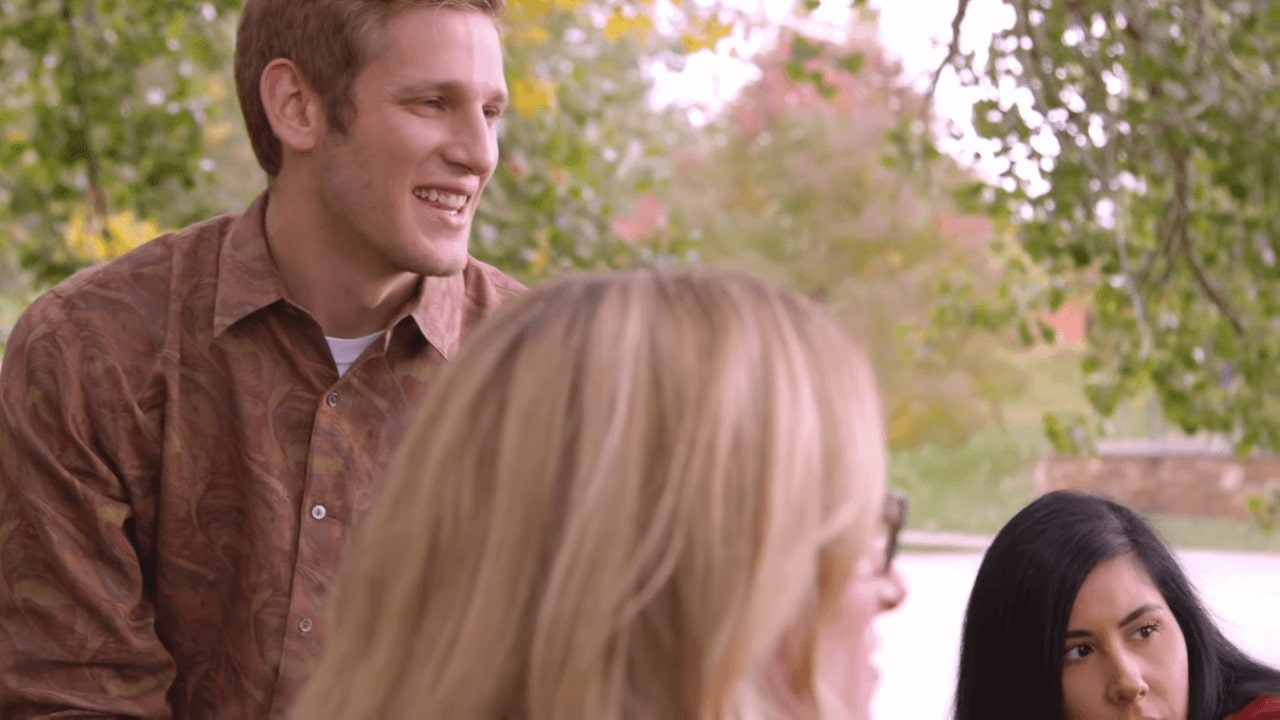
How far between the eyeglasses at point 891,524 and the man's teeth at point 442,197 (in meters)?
1.03

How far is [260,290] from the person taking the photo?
7.36ft

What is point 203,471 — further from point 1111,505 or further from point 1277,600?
point 1277,600

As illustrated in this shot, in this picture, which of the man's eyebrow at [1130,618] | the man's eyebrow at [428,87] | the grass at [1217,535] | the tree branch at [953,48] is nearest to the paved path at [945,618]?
the grass at [1217,535]

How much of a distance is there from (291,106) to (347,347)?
0.33 meters

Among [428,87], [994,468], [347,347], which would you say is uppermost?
[428,87]

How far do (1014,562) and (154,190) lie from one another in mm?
3428

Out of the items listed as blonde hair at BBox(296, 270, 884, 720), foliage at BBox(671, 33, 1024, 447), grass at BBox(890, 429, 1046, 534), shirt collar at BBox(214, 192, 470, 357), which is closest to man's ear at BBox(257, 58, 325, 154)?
shirt collar at BBox(214, 192, 470, 357)

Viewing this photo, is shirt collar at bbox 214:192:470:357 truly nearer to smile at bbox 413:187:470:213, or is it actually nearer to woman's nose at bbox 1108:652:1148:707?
smile at bbox 413:187:470:213

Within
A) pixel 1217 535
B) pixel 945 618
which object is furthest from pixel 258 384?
pixel 1217 535

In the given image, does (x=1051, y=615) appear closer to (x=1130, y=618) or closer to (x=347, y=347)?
(x=1130, y=618)

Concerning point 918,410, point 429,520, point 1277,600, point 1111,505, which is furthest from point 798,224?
point 429,520

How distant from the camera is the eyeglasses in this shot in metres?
1.33

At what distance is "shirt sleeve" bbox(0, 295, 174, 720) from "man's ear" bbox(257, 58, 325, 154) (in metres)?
0.36

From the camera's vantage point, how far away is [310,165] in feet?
7.56
